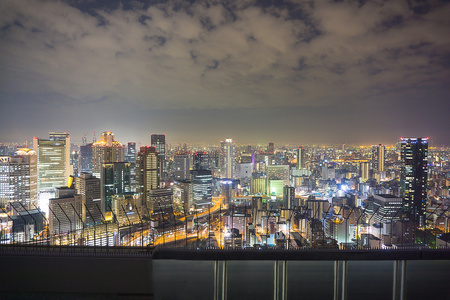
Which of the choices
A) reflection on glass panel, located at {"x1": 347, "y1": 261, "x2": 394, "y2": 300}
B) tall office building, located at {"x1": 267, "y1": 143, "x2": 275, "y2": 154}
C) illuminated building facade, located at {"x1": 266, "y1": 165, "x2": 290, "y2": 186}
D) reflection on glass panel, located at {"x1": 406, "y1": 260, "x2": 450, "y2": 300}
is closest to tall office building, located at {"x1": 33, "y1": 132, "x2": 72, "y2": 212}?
illuminated building facade, located at {"x1": 266, "y1": 165, "x2": 290, "y2": 186}

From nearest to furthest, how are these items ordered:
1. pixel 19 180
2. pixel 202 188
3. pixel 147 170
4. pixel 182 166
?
pixel 19 180
pixel 147 170
pixel 202 188
pixel 182 166

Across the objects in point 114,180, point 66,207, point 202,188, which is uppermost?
point 114,180

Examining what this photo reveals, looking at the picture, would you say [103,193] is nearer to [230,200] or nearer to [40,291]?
[230,200]

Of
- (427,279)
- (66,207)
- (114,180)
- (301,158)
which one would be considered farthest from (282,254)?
(301,158)

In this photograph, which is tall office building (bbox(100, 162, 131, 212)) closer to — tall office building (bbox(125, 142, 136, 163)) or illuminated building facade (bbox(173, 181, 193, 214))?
illuminated building facade (bbox(173, 181, 193, 214))

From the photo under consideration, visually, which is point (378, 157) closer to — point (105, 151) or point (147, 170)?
point (147, 170)

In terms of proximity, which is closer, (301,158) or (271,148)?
(301,158)
